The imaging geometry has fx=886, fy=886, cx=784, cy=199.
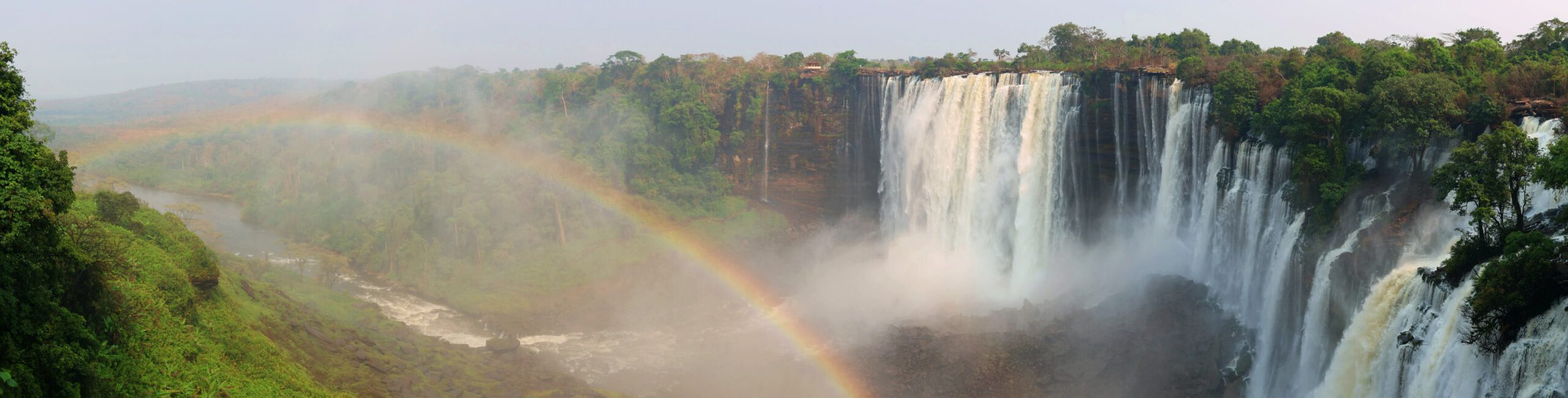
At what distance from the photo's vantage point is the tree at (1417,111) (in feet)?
64.8

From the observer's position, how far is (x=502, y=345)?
31391mm

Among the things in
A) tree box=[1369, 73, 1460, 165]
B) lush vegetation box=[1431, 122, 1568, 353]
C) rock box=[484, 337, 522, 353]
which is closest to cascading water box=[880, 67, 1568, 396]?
lush vegetation box=[1431, 122, 1568, 353]

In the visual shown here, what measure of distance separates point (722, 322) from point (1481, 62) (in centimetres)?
2552

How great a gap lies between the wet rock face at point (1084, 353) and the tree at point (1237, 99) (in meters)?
5.23

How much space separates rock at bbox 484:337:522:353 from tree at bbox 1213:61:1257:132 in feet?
79.5

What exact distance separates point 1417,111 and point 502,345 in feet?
91.1

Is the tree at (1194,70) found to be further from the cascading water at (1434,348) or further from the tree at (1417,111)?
the cascading water at (1434,348)

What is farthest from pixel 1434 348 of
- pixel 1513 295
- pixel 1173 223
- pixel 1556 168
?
pixel 1173 223

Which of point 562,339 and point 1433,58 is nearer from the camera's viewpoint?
point 1433,58

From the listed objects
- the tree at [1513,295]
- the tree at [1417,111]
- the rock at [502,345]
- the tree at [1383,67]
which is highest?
the tree at [1383,67]

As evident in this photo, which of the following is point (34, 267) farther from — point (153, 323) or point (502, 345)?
point (502, 345)

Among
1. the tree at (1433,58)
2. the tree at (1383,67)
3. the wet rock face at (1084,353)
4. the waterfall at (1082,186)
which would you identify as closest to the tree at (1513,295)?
the waterfall at (1082,186)

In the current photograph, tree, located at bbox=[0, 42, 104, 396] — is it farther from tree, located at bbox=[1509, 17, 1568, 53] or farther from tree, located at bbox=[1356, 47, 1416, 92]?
tree, located at bbox=[1509, 17, 1568, 53]

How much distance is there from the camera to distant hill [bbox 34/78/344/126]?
384 feet
